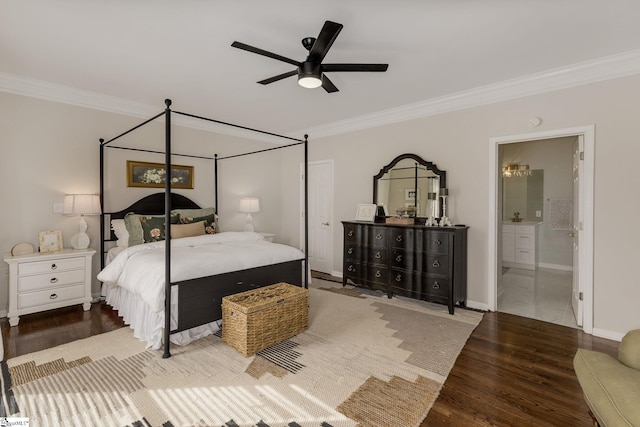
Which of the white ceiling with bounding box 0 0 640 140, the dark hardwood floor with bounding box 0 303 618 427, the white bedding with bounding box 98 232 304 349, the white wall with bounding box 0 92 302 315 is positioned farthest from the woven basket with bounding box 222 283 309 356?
the white wall with bounding box 0 92 302 315

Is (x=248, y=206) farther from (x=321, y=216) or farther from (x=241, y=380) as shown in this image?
(x=241, y=380)

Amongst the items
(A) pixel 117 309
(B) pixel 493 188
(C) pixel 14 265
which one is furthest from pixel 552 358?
(C) pixel 14 265

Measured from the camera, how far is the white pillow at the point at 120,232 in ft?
12.7

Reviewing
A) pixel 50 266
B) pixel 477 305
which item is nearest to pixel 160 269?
pixel 50 266

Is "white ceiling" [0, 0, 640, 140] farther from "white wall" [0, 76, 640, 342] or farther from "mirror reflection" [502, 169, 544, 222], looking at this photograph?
"mirror reflection" [502, 169, 544, 222]

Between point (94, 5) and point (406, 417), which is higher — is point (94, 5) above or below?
above

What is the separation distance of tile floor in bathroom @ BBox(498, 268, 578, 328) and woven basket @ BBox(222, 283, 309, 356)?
103 inches

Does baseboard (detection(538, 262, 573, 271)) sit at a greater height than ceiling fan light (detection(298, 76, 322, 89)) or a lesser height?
lesser

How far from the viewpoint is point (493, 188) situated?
370cm

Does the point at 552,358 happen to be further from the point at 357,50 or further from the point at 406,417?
the point at 357,50

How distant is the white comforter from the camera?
268cm

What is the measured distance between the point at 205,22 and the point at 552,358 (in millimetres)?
3911

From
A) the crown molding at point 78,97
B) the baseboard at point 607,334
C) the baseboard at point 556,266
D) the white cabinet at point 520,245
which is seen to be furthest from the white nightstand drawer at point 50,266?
the baseboard at point 556,266

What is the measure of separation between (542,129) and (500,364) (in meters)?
2.49
